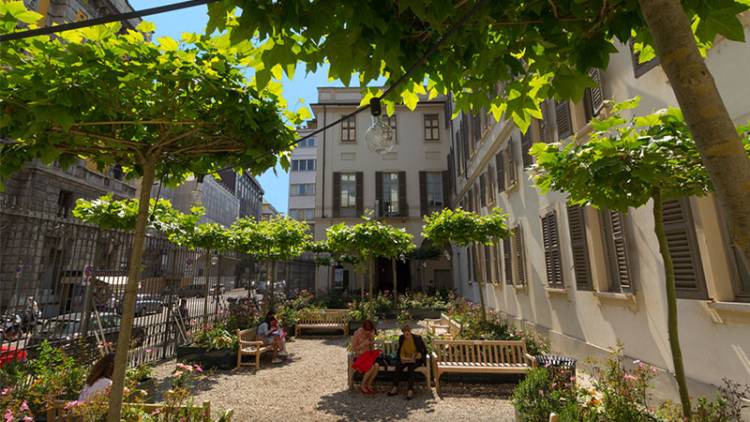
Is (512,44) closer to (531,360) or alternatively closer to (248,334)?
(531,360)

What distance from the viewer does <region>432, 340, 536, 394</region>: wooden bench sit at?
22.4 ft

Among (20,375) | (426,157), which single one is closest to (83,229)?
(20,375)

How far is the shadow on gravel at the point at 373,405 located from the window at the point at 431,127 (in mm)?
21047

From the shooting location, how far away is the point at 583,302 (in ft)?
26.3

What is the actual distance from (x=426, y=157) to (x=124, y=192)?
19.7m

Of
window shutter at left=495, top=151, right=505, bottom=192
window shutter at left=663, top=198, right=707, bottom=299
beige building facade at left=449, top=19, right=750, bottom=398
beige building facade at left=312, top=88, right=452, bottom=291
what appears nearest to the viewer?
beige building facade at left=449, top=19, right=750, bottom=398

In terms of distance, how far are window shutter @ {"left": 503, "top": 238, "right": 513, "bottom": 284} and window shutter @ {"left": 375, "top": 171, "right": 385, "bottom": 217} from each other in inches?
479

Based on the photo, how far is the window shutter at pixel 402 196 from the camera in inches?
973

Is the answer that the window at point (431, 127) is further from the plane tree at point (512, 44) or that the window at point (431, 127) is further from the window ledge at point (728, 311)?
the plane tree at point (512, 44)

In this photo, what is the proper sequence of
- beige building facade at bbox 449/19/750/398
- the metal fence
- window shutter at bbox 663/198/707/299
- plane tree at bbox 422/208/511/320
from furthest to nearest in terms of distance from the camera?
1. plane tree at bbox 422/208/511/320
2. the metal fence
3. window shutter at bbox 663/198/707/299
4. beige building facade at bbox 449/19/750/398

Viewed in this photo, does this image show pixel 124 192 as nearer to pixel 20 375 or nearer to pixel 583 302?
pixel 20 375

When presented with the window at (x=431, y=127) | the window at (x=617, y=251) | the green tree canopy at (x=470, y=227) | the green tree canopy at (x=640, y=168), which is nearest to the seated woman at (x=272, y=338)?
the green tree canopy at (x=470, y=227)

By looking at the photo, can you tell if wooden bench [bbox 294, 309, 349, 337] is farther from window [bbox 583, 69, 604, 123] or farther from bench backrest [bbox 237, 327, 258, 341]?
window [bbox 583, 69, 604, 123]

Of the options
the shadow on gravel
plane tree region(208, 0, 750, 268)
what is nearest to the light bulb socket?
plane tree region(208, 0, 750, 268)
